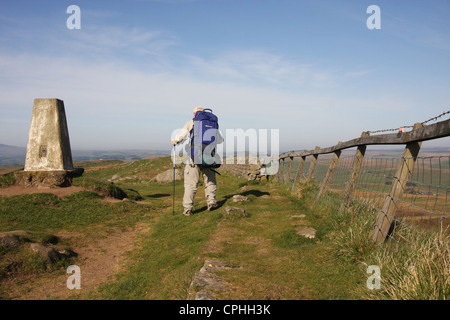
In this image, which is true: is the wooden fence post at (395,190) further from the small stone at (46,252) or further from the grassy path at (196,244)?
the small stone at (46,252)

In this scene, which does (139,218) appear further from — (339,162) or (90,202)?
(339,162)

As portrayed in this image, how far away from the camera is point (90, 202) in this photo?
33.7 feet

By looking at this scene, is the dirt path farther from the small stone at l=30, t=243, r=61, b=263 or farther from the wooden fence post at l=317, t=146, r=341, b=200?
the wooden fence post at l=317, t=146, r=341, b=200

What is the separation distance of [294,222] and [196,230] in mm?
2253

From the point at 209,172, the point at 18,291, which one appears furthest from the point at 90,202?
the point at 18,291

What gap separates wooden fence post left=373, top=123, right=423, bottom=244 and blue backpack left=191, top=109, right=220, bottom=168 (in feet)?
15.6

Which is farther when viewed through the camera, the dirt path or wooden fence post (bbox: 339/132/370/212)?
the dirt path

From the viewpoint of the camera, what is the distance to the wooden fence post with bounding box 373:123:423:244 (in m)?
4.07

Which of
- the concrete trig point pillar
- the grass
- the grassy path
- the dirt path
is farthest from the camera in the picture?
the concrete trig point pillar

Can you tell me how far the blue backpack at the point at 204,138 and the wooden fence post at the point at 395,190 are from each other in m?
4.77

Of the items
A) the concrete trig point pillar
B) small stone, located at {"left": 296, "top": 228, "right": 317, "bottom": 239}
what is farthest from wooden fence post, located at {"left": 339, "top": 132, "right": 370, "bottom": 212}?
the concrete trig point pillar

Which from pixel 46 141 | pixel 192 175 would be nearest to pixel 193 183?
pixel 192 175

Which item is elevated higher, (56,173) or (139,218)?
(56,173)
